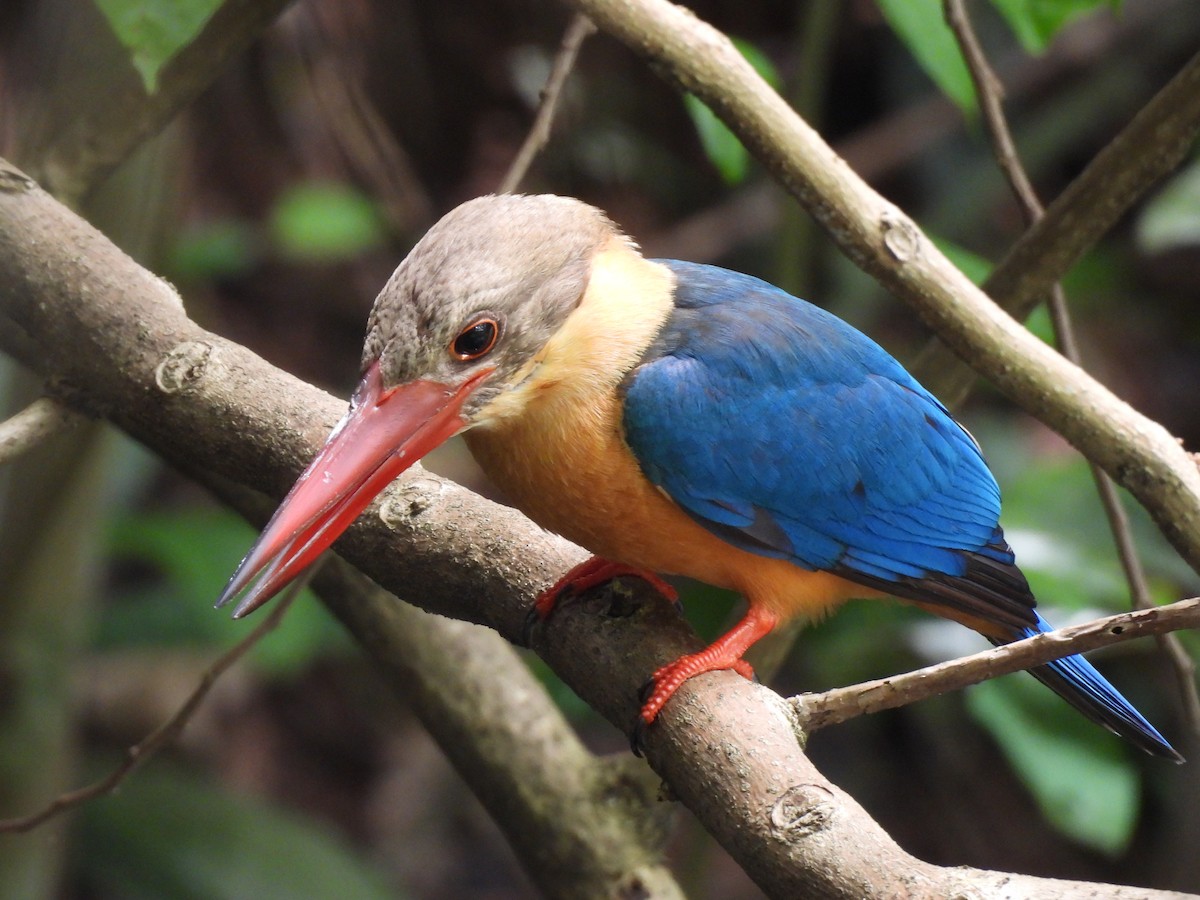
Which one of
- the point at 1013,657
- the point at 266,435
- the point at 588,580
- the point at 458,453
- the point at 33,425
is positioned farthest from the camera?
the point at 458,453

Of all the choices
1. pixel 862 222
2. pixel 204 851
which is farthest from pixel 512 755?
pixel 204 851

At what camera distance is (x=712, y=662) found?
1.98m

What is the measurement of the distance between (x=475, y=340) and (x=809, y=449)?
2.24ft

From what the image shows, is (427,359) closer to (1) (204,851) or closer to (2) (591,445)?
(2) (591,445)

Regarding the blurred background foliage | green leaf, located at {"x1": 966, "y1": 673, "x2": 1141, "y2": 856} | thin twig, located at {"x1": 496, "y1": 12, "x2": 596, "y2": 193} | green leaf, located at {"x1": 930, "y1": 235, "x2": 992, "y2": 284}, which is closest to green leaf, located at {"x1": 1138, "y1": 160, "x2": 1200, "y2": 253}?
the blurred background foliage

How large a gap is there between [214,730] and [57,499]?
2.19 m

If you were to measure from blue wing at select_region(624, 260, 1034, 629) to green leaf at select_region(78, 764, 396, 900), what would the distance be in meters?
2.46

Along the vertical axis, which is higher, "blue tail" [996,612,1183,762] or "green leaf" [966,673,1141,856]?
"blue tail" [996,612,1183,762]

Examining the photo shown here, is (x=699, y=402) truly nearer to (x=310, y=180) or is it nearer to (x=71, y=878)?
(x=71, y=878)

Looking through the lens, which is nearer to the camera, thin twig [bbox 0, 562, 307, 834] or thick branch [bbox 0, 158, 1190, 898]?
thick branch [bbox 0, 158, 1190, 898]

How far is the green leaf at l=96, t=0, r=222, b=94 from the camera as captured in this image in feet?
6.04

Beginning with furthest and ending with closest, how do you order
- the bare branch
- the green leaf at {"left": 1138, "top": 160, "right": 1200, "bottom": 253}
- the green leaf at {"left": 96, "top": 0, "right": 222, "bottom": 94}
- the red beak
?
the green leaf at {"left": 1138, "top": 160, "right": 1200, "bottom": 253} < the bare branch < the green leaf at {"left": 96, "top": 0, "right": 222, "bottom": 94} < the red beak

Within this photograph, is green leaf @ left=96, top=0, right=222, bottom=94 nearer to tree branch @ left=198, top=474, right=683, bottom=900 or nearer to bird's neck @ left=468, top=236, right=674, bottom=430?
bird's neck @ left=468, top=236, right=674, bottom=430

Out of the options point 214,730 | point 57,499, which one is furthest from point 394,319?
point 214,730
